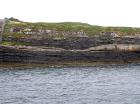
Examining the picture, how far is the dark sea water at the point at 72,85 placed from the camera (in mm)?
44750

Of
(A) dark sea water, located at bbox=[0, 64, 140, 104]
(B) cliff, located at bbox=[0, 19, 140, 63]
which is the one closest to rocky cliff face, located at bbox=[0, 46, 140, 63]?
(B) cliff, located at bbox=[0, 19, 140, 63]

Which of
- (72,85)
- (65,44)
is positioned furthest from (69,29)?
(72,85)

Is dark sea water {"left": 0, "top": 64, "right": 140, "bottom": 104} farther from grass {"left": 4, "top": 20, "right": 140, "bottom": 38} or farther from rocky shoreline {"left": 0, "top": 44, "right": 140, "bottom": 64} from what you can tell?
grass {"left": 4, "top": 20, "right": 140, "bottom": 38}

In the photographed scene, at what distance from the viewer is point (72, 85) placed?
5428 centimetres

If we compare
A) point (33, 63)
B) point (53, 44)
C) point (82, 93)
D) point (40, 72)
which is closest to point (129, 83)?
point (82, 93)

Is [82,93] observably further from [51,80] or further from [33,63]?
[33,63]

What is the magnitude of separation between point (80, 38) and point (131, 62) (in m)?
10.8

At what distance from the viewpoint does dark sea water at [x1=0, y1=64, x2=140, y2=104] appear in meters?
44.8

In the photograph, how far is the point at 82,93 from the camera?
48250 millimetres

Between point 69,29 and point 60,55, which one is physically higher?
point 69,29

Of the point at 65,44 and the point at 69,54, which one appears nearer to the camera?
the point at 69,54

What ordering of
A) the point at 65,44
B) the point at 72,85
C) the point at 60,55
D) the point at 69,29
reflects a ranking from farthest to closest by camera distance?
the point at 69,29 < the point at 65,44 < the point at 60,55 < the point at 72,85

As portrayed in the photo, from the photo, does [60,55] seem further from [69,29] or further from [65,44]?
[69,29]

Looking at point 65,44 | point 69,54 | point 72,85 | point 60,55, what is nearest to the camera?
point 72,85
